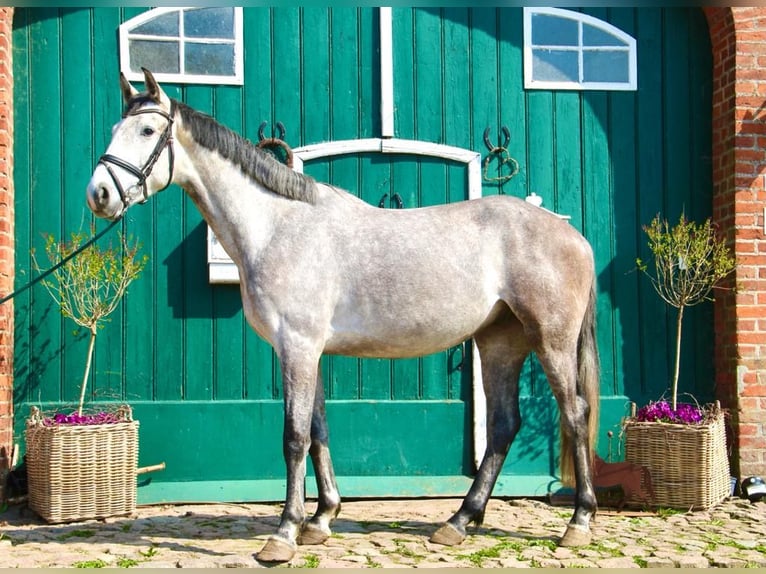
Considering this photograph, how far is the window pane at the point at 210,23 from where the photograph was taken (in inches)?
214

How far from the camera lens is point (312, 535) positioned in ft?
13.0

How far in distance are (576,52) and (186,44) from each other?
9.03 feet

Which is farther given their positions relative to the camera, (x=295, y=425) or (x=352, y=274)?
(x=352, y=274)

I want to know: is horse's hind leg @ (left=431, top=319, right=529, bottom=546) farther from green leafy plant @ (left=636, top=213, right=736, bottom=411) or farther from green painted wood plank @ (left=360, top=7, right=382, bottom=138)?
green painted wood plank @ (left=360, top=7, right=382, bottom=138)

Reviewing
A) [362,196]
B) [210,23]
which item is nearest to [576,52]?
[362,196]

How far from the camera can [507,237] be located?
4059mm

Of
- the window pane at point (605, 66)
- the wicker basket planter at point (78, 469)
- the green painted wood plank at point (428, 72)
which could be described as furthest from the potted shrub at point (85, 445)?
the window pane at point (605, 66)

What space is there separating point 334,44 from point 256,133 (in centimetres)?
→ 84

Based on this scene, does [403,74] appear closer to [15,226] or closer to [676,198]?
[676,198]

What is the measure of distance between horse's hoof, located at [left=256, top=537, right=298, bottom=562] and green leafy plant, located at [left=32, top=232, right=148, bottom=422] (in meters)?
1.67

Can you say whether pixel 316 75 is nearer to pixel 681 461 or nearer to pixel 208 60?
pixel 208 60

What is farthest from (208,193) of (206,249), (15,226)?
(15,226)

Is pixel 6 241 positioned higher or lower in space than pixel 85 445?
higher

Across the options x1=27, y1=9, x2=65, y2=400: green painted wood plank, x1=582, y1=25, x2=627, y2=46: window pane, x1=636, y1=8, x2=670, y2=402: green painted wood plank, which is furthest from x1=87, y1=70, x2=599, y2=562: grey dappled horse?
x1=582, y1=25, x2=627, y2=46: window pane
